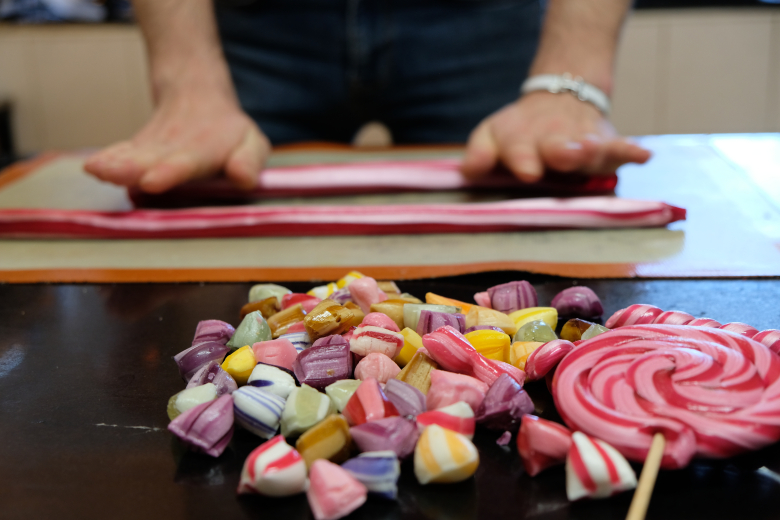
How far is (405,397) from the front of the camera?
2.01ft

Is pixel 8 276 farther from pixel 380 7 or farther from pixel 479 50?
pixel 479 50

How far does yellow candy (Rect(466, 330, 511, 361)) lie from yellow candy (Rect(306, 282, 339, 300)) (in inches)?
9.2

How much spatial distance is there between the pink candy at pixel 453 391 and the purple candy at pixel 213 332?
0.25 metres

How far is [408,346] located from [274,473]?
0.74 ft

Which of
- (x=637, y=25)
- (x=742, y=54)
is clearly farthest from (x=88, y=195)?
(x=742, y=54)

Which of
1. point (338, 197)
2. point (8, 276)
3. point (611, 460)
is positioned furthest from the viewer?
point (338, 197)

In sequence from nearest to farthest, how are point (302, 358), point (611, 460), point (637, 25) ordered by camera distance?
point (611, 460) < point (302, 358) < point (637, 25)

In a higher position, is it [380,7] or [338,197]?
[380,7]

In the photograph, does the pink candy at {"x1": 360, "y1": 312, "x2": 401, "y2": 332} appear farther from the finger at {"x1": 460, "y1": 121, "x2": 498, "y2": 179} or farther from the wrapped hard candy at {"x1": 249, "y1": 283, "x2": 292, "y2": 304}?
the finger at {"x1": 460, "y1": 121, "x2": 498, "y2": 179}

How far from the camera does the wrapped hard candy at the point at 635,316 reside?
0.72 metres

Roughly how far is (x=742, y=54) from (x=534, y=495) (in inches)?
128

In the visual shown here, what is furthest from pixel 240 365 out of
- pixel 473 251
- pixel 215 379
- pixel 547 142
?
pixel 547 142

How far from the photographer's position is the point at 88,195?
4.68 feet

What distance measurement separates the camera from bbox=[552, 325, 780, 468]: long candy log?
0.53 meters
